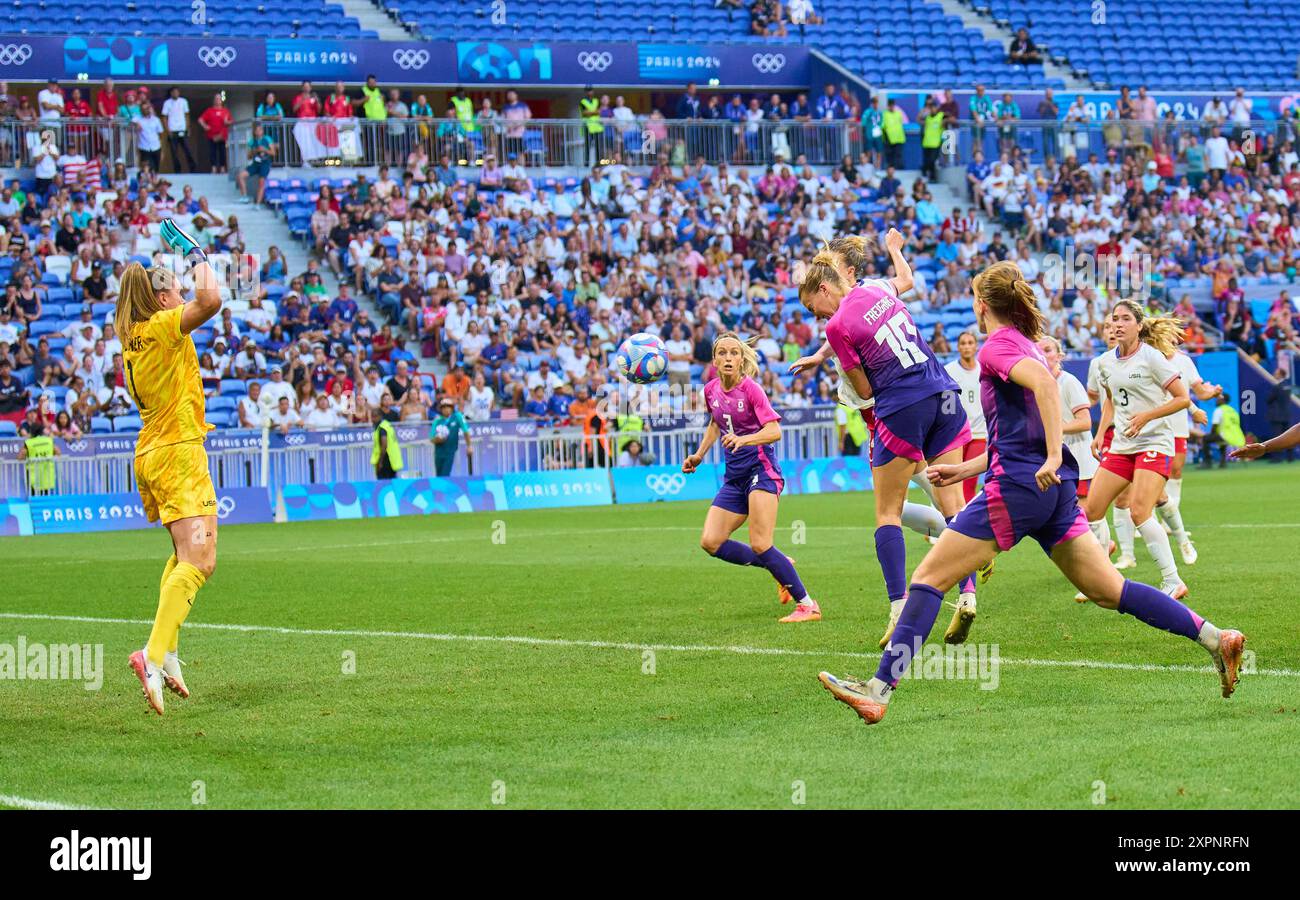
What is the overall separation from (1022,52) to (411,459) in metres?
22.7

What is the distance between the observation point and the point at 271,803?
6840 mm

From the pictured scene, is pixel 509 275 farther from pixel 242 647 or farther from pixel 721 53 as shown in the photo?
pixel 242 647

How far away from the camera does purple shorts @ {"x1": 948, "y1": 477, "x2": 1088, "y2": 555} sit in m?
7.97

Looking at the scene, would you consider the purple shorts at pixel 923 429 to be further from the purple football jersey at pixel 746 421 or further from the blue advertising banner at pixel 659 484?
the blue advertising banner at pixel 659 484

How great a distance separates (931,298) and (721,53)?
8.94 meters

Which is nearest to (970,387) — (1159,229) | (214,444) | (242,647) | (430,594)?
(430,594)

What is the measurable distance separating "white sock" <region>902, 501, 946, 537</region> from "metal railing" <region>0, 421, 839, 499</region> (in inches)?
665

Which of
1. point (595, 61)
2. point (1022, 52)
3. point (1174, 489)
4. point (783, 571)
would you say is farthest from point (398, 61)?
point (783, 571)

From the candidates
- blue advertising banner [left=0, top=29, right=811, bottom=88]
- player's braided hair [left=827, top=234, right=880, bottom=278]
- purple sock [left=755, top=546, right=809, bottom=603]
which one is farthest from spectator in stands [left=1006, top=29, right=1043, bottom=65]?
player's braided hair [left=827, top=234, right=880, bottom=278]

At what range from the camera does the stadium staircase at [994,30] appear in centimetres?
4419

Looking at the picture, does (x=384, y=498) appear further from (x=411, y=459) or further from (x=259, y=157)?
(x=259, y=157)

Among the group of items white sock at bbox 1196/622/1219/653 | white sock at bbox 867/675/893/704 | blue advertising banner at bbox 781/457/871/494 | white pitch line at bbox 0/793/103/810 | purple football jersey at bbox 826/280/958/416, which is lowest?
blue advertising banner at bbox 781/457/871/494

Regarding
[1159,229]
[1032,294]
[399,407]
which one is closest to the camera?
[1032,294]

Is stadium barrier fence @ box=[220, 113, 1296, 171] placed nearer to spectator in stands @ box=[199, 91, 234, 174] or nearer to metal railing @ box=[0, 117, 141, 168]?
spectator in stands @ box=[199, 91, 234, 174]
